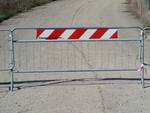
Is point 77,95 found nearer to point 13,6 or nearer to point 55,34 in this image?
point 55,34

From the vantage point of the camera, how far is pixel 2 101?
1054cm

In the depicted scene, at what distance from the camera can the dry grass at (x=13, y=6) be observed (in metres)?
32.6

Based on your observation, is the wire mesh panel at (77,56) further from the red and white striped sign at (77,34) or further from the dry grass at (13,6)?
the dry grass at (13,6)

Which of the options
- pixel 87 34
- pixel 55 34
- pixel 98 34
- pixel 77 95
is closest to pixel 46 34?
pixel 55 34

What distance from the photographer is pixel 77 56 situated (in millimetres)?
15906

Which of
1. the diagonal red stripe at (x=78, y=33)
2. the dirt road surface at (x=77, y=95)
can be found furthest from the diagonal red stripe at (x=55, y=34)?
the dirt road surface at (x=77, y=95)

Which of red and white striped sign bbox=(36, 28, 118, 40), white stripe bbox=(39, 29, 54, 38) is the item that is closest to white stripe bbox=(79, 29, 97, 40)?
red and white striped sign bbox=(36, 28, 118, 40)

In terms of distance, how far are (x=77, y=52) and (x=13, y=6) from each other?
20459 mm

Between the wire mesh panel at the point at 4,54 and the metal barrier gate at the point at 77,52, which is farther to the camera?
the wire mesh panel at the point at 4,54

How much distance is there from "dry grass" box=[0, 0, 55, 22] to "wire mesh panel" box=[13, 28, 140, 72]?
12.3 metres

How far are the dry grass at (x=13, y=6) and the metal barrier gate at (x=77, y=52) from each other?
12.6 meters

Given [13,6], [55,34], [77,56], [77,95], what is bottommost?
[77,95]

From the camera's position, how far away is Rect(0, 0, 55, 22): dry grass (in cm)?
3258

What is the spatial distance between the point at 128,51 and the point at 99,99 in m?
6.41
